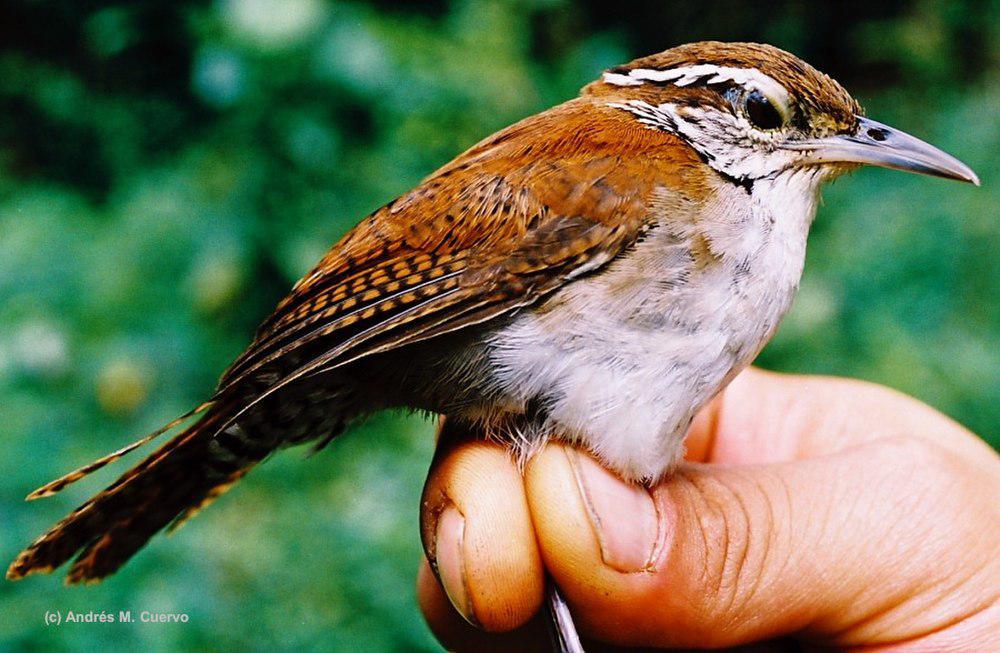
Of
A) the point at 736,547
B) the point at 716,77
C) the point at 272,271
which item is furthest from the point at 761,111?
the point at 272,271

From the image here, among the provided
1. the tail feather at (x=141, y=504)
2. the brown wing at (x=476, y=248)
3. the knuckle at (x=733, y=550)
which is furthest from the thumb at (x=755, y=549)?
the tail feather at (x=141, y=504)

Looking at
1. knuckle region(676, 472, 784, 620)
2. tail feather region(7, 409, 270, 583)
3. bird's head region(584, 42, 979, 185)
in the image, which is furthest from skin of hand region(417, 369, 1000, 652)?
bird's head region(584, 42, 979, 185)

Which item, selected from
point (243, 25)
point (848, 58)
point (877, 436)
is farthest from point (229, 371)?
point (848, 58)

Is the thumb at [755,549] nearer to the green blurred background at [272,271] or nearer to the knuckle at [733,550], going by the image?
the knuckle at [733,550]

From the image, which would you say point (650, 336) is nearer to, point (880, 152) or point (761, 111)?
point (761, 111)

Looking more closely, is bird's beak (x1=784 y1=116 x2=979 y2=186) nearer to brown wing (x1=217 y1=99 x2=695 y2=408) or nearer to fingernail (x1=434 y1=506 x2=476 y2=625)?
brown wing (x1=217 y1=99 x2=695 y2=408)
